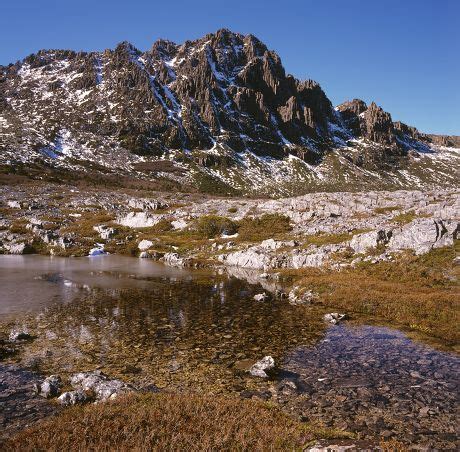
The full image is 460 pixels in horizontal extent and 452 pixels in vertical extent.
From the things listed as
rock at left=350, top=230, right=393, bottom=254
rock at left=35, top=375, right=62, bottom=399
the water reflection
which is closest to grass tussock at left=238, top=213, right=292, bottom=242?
the water reflection

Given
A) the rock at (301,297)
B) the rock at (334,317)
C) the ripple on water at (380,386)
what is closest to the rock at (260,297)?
the rock at (301,297)

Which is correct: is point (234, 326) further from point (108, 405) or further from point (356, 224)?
point (356, 224)

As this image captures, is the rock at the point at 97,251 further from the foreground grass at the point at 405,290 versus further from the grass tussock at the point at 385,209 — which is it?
the grass tussock at the point at 385,209

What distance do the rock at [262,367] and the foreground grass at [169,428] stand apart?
11.6ft

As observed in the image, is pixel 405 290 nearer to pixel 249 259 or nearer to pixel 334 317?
pixel 334 317

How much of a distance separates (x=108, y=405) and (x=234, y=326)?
1324cm

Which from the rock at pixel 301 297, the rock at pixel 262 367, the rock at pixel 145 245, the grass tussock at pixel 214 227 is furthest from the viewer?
the grass tussock at pixel 214 227

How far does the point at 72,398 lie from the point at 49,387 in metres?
1.50

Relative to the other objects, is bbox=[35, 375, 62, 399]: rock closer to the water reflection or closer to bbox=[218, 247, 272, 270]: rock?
the water reflection

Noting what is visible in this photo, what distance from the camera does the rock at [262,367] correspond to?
17.2 m

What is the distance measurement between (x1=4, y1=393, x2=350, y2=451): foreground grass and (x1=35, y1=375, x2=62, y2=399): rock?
198 cm

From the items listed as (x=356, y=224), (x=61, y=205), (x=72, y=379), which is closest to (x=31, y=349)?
(x=72, y=379)

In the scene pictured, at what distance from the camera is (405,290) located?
3197 cm

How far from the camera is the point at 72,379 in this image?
16062mm
